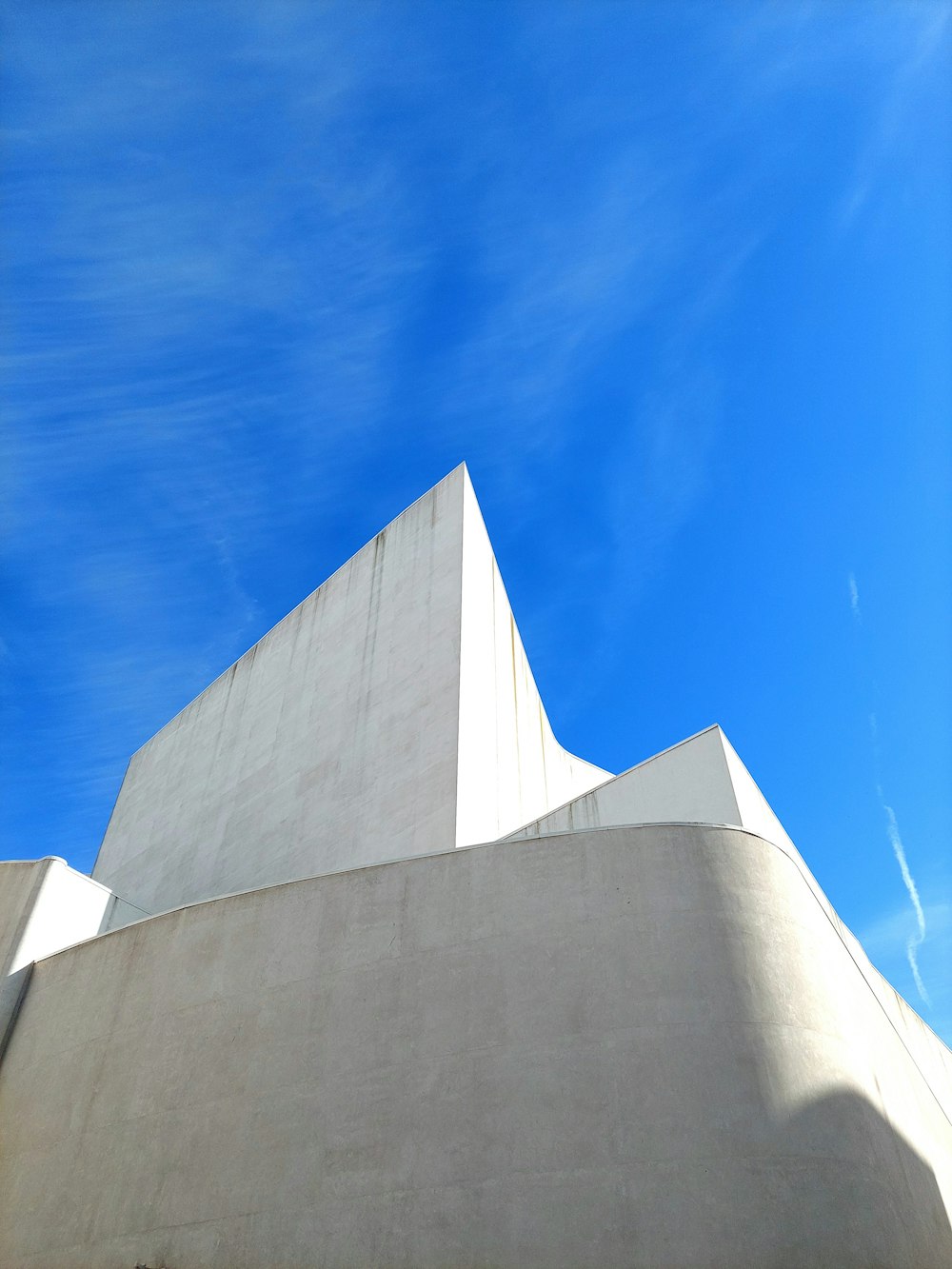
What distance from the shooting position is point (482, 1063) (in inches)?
333

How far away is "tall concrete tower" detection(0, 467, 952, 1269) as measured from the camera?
7.54 metres

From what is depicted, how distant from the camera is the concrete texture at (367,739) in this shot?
14297 millimetres

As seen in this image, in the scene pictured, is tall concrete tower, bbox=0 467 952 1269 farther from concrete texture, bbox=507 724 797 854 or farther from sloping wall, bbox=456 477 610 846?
sloping wall, bbox=456 477 610 846

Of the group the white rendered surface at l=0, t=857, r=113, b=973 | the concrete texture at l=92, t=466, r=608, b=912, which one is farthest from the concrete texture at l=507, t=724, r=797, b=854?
the white rendered surface at l=0, t=857, r=113, b=973

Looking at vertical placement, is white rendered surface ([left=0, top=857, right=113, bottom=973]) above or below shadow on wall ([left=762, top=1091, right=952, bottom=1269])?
above

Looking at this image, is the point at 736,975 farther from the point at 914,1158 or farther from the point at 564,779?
the point at 564,779

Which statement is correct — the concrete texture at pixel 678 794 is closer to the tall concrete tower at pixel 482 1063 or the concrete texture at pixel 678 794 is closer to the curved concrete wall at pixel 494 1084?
the tall concrete tower at pixel 482 1063

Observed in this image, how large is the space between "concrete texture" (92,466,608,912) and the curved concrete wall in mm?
3444

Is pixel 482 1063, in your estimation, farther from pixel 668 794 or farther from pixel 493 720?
pixel 493 720

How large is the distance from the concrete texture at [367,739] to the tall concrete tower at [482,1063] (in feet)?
2.16

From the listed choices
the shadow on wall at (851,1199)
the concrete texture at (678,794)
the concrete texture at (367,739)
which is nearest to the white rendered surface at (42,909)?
the concrete texture at (367,739)

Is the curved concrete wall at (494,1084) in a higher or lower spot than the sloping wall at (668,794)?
lower

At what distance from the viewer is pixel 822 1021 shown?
8680 mm

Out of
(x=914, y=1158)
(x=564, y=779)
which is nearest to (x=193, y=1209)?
(x=914, y=1158)
